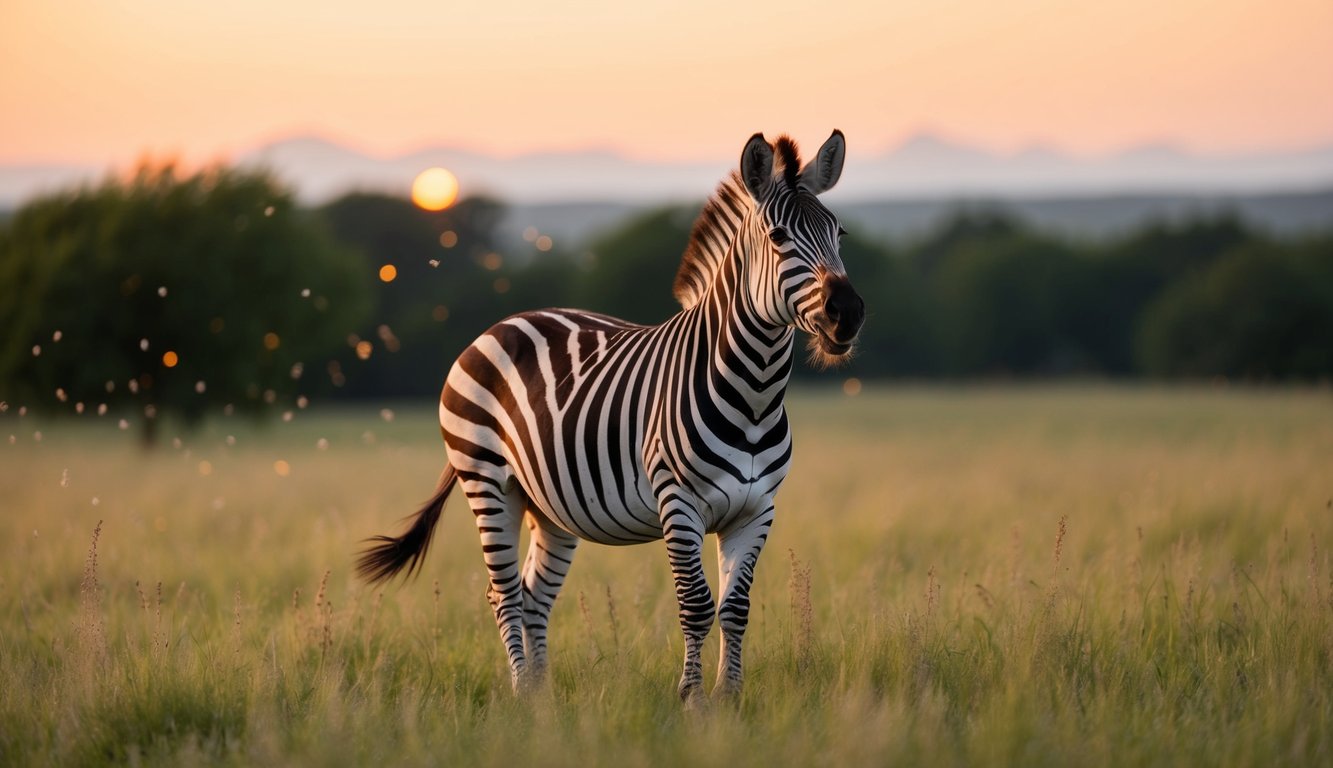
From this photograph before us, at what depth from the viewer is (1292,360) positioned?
53.5m

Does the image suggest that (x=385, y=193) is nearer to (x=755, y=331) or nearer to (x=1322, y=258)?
(x=1322, y=258)

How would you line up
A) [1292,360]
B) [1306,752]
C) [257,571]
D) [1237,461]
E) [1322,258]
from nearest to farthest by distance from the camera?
[1306,752] < [257,571] < [1237,461] < [1292,360] < [1322,258]

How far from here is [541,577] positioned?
6863 mm

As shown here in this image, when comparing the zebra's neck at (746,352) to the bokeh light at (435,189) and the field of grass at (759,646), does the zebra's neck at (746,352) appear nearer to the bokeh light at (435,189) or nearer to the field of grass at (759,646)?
the field of grass at (759,646)

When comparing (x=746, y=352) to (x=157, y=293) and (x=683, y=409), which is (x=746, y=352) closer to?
(x=683, y=409)

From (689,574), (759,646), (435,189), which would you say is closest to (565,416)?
(689,574)

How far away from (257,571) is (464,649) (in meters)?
3.81

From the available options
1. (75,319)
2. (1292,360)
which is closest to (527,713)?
(75,319)

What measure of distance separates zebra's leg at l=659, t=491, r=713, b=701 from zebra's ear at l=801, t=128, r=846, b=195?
1480 mm

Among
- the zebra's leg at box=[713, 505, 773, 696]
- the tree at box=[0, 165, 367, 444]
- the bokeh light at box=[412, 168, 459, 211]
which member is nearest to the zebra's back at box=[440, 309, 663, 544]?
the zebra's leg at box=[713, 505, 773, 696]

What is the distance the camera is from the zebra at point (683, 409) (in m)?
5.31

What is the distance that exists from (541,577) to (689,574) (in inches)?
59.5

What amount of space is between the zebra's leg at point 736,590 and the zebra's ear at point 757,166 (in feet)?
4.65

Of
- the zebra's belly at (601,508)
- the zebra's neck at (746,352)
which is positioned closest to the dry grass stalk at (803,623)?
the zebra's belly at (601,508)
